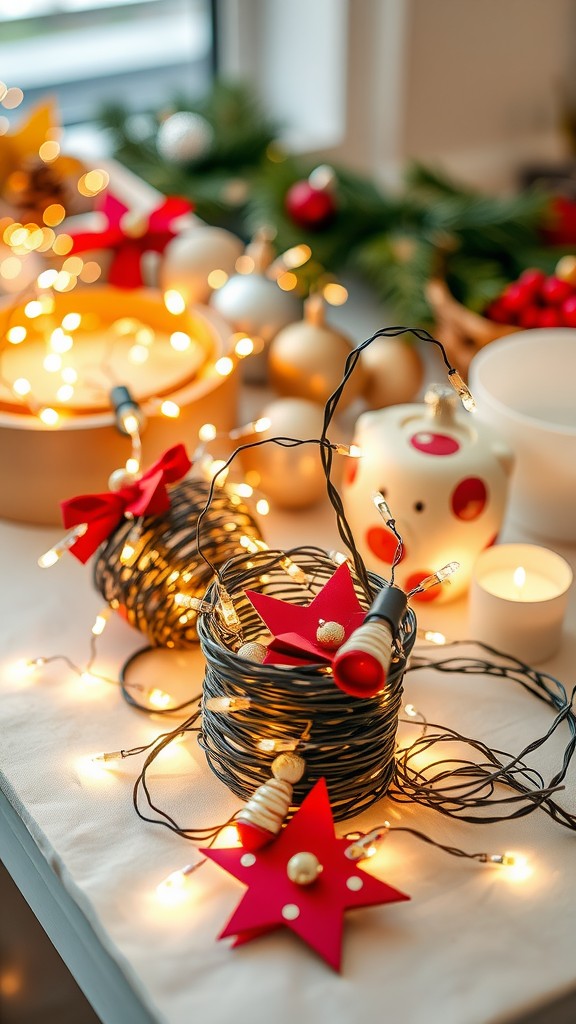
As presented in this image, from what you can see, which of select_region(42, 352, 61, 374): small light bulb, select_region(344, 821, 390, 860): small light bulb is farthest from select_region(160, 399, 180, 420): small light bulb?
select_region(344, 821, 390, 860): small light bulb

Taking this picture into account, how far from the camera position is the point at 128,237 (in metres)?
0.88

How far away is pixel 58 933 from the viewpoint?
1.67ft

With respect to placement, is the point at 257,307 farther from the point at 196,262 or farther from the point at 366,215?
the point at 366,215

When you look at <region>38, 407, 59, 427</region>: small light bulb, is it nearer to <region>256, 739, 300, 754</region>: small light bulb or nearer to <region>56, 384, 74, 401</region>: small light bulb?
<region>56, 384, 74, 401</region>: small light bulb

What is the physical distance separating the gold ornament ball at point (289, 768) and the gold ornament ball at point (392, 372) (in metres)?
0.40

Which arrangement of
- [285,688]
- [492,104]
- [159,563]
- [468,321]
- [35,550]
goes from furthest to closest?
[492,104], [468,321], [35,550], [159,563], [285,688]

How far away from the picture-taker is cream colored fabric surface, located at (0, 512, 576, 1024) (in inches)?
17.1

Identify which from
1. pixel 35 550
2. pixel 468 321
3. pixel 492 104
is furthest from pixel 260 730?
pixel 492 104

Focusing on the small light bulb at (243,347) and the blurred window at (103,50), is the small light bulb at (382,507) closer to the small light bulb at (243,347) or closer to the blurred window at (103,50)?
the small light bulb at (243,347)

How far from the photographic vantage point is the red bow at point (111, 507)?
604mm

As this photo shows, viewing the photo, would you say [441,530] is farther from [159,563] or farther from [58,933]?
[58,933]

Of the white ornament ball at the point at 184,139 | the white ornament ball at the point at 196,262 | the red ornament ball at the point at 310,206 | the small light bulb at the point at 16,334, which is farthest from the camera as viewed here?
the white ornament ball at the point at 184,139

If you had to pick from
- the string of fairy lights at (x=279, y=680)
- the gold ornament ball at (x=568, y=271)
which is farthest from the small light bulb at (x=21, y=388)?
the gold ornament ball at (x=568, y=271)

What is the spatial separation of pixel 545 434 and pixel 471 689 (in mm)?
171
